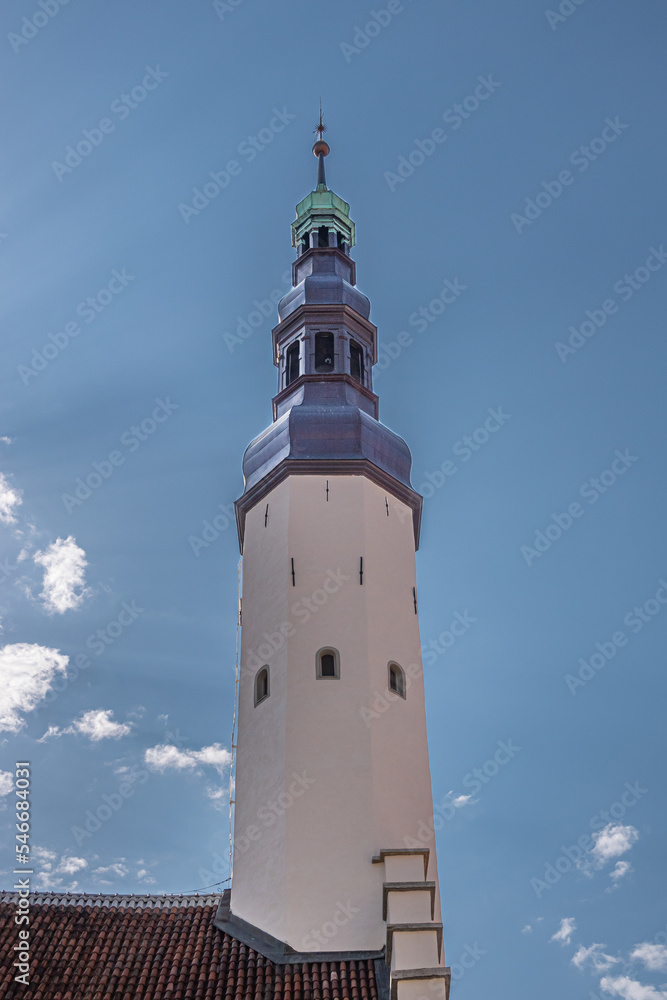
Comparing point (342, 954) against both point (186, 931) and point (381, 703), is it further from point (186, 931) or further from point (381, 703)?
point (381, 703)

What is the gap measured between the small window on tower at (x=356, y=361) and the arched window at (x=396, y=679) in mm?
8260

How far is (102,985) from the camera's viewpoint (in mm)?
17250

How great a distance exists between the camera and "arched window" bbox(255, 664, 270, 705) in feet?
70.5

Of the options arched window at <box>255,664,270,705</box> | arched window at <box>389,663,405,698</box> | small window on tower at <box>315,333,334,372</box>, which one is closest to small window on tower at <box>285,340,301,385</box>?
small window on tower at <box>315,333,334,372</box>

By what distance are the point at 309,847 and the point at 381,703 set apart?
3.07 metres

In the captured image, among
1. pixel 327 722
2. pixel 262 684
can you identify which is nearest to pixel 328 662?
pixel 327 722

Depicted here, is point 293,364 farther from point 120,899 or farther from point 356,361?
point 120,899

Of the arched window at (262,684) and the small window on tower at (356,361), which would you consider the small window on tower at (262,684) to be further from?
the small window on tower at (356,361)

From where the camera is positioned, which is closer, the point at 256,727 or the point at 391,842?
the point at 391,842

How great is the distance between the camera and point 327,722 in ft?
67.2

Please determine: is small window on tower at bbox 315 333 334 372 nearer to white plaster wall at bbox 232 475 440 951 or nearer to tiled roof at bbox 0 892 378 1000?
white plaster wall at bbox 232 475 440 951

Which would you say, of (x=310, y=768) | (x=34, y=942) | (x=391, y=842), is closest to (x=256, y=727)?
(x=310, y=768)

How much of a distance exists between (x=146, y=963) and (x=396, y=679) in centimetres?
687

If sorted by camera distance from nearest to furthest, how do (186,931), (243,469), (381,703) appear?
(186,931), (381,703), (243,469)
